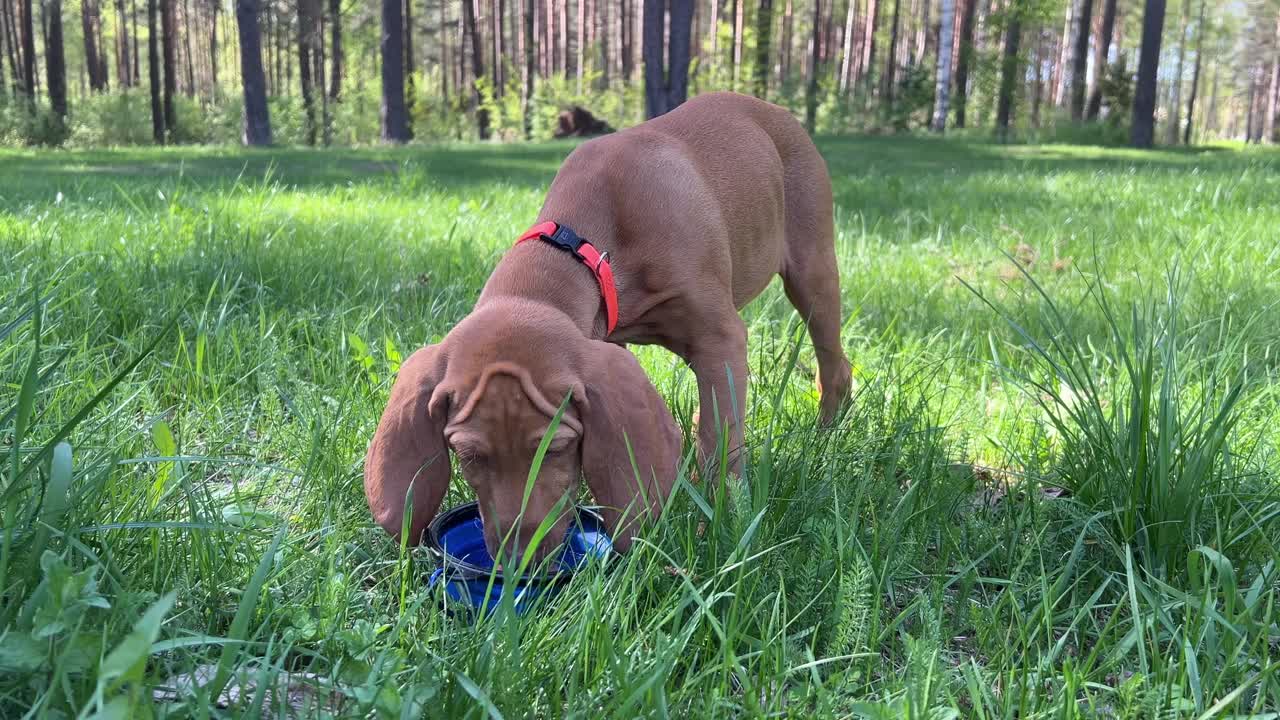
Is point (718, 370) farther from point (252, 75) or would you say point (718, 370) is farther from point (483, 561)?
point (252, 75)

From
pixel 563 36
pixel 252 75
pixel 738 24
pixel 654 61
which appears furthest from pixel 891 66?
pixel 252 75

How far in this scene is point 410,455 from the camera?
195 cm

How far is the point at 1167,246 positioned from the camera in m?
5.14

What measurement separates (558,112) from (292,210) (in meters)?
23.3

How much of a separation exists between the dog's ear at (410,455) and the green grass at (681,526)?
12 cm

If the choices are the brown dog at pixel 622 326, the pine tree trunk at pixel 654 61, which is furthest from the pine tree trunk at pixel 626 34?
the brown dog at pixel 622 326

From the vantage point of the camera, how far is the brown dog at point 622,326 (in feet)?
6.21

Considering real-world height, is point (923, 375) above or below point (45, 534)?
below

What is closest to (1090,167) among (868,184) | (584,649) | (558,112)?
(868,184)

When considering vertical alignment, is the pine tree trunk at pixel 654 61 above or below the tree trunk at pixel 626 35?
below

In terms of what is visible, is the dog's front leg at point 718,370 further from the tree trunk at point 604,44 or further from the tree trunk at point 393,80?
the tree trunk at point 604,44

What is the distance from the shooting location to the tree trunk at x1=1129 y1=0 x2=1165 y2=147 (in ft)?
52.9

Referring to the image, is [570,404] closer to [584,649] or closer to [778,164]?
[584,649]

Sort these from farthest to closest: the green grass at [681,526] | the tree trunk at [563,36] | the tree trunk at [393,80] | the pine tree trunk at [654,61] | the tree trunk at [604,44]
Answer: the tree trunk at [563,36] < the tree trunk at [604,44] < the tree trunk at [393,80] < the pine tree trunk at [654,61] < the green grass at [681,526]
